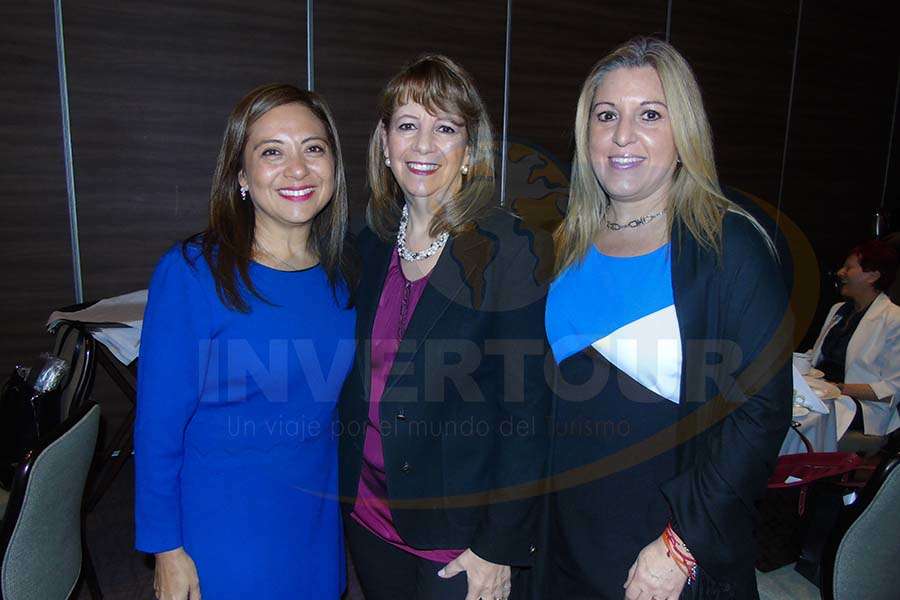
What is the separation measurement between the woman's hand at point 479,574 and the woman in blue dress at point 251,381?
34 cm

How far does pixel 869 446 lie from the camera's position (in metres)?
2.89

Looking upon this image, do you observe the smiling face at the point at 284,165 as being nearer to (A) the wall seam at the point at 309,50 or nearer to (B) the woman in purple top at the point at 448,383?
(B) the woman in purple top at the point at 448,383

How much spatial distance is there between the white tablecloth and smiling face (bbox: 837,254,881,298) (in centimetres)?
79

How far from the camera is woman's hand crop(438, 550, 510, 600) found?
1.29 metres

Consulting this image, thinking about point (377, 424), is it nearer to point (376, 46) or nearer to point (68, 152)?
point (68, 152)

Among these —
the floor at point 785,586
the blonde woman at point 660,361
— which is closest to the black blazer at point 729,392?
the blonde woman at point 660,361

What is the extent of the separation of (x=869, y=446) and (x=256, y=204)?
288cm

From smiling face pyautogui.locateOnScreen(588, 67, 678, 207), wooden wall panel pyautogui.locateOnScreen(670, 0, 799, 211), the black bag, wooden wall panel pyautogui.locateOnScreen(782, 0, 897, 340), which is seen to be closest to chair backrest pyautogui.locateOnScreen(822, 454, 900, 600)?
smiling face pyautogui.locateOnScreen(588, 67, 678, 207)

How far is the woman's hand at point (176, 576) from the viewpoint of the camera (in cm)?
132

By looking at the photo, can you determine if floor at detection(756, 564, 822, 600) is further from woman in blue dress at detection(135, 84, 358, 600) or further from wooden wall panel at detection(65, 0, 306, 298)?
wooden wall panel at detection(65, 0, 306, 298)

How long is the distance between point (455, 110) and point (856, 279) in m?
2.68

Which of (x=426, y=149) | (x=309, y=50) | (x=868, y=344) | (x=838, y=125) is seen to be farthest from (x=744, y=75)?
(x=426, y=149)

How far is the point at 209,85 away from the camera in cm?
350

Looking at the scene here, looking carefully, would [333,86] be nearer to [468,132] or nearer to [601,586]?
[468,132]
